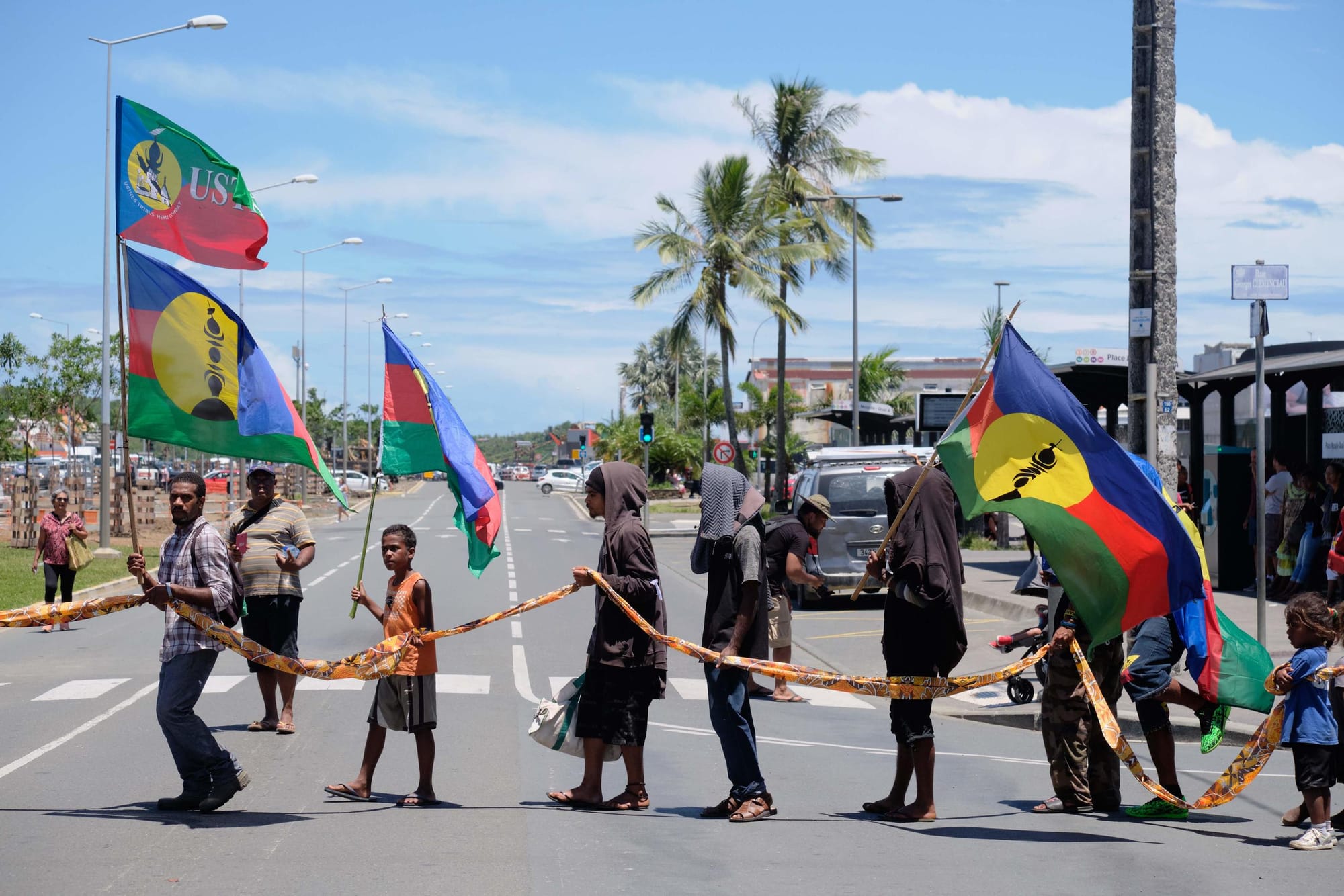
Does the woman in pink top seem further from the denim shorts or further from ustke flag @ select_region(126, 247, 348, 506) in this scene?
the denim shorts

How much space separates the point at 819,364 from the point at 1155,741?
105212mm

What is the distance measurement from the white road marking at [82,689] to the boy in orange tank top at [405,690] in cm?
473

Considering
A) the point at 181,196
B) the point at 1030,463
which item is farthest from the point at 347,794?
the point at 1030,463

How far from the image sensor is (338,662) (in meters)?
7.71

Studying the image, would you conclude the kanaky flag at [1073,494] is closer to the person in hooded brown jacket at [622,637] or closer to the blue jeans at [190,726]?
the person in hooded brown jacket at [622,637]

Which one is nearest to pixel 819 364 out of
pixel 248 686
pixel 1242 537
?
pixel 1242 537

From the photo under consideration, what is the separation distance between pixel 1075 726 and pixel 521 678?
254 inches

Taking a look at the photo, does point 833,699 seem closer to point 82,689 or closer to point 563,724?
point 563,724

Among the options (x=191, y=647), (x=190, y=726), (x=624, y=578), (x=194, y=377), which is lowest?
(x=190, y=726)

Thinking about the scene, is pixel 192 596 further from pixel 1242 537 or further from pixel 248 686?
pixel 1242 537

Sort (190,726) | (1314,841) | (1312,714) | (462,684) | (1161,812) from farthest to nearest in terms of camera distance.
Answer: (462,684) → (1161,812) → (190,726) → (1312,714) → (1314,841)

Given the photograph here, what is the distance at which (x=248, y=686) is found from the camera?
40.1 ft

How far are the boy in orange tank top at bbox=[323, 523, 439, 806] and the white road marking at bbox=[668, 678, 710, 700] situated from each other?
15.5ft

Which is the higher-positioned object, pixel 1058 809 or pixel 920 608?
pixel 920 608
